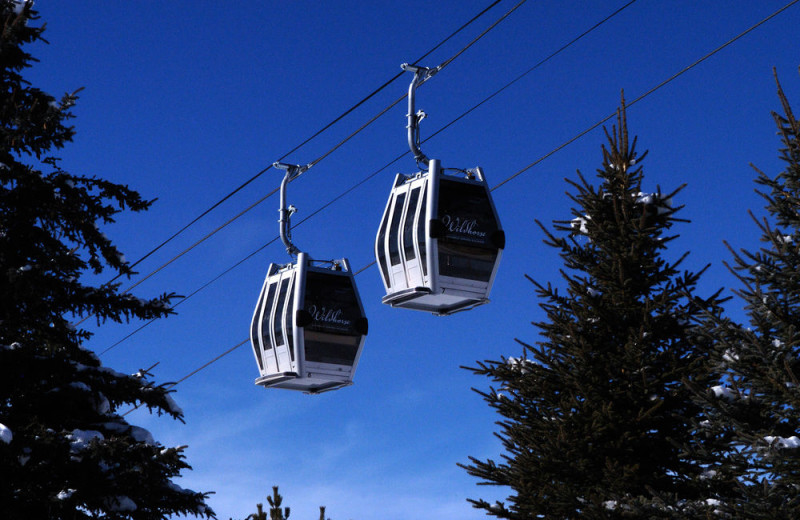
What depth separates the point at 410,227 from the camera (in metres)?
18.8

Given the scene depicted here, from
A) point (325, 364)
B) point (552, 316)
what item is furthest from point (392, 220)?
point (552, 316)

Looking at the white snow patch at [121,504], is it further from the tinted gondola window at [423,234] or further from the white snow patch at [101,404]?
the tinted gondola window at [423,234]

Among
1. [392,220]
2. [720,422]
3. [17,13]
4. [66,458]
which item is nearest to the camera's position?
[720,422]

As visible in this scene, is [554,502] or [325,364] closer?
[554,502]

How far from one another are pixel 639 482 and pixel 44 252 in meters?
8.32

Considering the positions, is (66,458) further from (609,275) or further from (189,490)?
(609,275)

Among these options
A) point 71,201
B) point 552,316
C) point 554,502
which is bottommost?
point 554,502

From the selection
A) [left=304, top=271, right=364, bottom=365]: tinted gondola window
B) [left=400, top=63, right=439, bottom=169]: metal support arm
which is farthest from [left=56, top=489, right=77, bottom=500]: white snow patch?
[left=304, top=271, right=364, bottom=365]: tinted gondola window

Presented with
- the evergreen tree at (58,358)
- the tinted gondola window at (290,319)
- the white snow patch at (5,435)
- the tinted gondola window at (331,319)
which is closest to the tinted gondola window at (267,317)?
the tinted gondola window at (290,319)

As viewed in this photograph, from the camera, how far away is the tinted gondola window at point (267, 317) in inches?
887

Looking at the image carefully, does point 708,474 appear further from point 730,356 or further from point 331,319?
point 331,319

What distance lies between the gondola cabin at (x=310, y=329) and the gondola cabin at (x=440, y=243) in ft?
10.2

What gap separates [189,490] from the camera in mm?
12586

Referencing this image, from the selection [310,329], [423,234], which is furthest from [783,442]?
[310,329]
